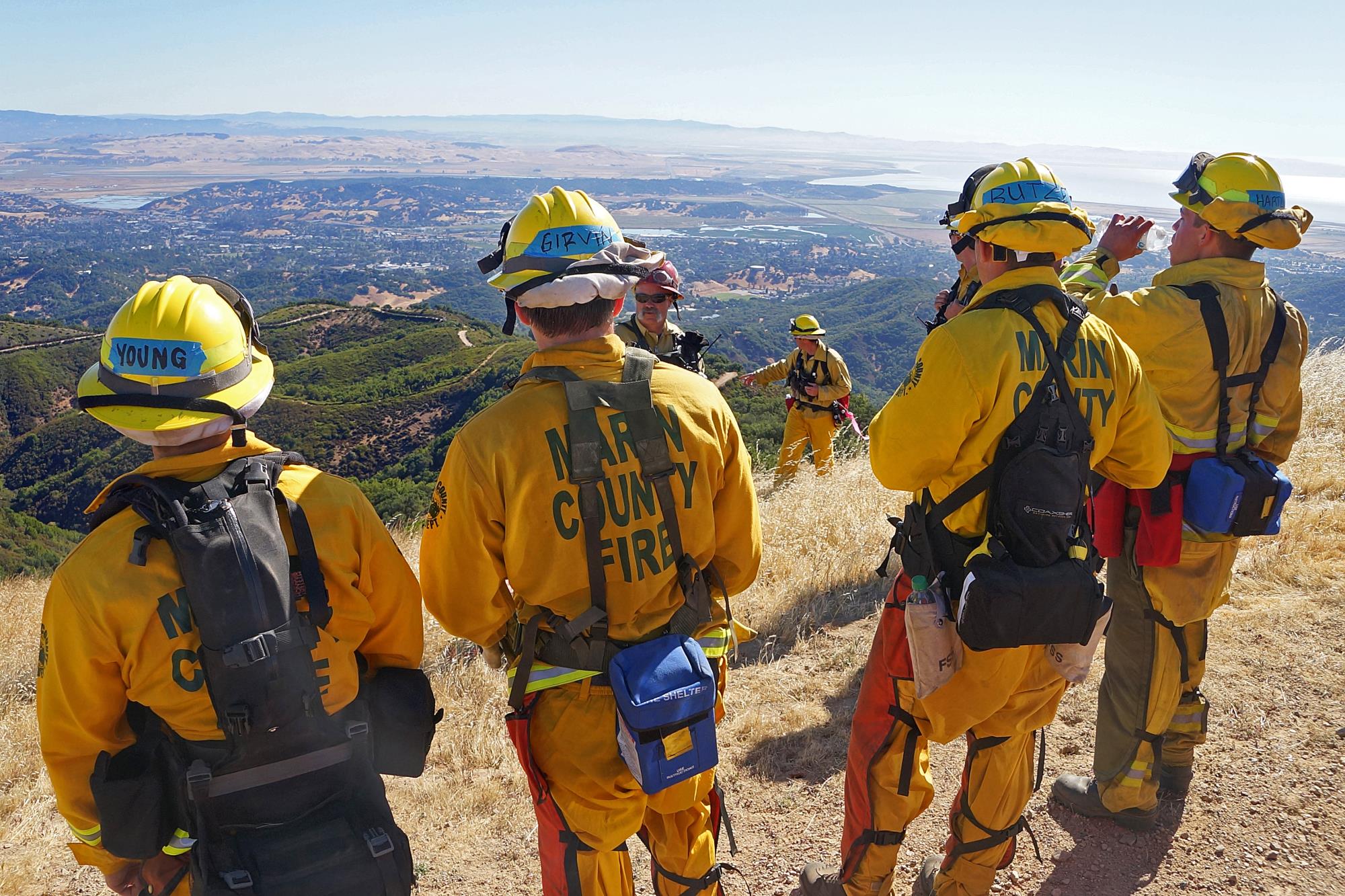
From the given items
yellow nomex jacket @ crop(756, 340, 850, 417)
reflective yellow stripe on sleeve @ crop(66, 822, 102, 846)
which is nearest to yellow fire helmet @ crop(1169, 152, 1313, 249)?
reflective yellow stripe on sleeve @ crop(66, 822, 102, 846)

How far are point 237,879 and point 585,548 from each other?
113 centimetres

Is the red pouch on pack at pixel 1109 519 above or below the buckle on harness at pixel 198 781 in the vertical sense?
above

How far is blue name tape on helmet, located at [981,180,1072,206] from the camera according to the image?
2.57 metres

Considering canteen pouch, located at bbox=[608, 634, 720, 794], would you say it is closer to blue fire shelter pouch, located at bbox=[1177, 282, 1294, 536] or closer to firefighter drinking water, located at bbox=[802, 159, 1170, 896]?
firefighter drinking water, located at bbox=[802, 159, 1170, 896]

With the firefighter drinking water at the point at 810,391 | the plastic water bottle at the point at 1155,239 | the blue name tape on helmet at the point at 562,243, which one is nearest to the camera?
the blue name tape on helmet at the point at 562,243

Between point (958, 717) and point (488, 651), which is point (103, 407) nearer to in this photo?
point (488, 651)

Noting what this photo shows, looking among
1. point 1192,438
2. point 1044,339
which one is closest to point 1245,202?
point 1192,438

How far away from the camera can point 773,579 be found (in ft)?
20.6

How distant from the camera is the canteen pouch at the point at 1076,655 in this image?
2549 mm

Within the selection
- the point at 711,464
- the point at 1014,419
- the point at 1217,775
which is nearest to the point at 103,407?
the point at 711,464

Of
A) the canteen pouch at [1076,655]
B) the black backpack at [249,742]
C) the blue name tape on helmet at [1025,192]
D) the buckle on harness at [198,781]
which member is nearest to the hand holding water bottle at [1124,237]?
the blue name tape on helmet at [1025,192]

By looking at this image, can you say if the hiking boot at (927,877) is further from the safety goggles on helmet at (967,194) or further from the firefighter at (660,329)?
the firefighter at (660,329)

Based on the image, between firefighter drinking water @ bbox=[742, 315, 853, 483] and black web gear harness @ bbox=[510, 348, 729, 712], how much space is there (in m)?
7.75

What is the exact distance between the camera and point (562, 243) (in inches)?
88.6
